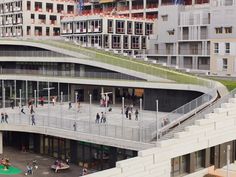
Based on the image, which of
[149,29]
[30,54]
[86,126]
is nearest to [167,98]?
[86,126]

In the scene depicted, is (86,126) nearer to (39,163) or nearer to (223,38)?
(39,163)

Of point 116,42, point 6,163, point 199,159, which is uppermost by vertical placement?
point 116,42

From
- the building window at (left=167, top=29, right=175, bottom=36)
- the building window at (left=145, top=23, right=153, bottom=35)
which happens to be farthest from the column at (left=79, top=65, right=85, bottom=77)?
the building window at (left=145, top=23, right=153, bottom=35)

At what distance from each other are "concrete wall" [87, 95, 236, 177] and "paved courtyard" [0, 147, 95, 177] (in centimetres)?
1092

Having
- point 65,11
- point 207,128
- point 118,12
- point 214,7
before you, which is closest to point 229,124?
point 207,128

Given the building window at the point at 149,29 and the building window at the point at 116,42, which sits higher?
the building window at the point at 149,29

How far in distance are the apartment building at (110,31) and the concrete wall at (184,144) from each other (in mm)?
39762

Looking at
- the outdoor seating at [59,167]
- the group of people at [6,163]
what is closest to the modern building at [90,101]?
the outdoor seating at [59,167]

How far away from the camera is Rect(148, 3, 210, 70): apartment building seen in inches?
2886

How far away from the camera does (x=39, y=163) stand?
42438mm

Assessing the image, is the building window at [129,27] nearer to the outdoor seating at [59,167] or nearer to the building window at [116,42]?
the building window at [116,42]

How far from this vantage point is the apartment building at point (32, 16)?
3465 inches

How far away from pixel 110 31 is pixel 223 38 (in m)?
20.0

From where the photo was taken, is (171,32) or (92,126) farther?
(171,32)
